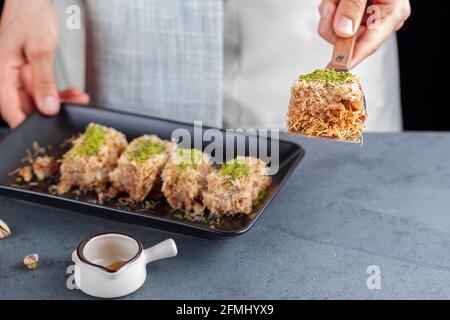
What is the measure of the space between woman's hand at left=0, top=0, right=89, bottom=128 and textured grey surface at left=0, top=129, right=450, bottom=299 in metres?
0.49

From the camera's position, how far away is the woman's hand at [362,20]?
1763 mm

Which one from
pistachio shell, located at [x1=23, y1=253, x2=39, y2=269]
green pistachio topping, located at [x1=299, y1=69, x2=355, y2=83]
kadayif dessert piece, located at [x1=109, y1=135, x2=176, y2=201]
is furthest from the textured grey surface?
Answer: green pistachio topping, located at [x1=299, y1=69, x2=355, y2=83]

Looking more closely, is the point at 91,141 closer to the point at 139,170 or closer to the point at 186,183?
the point at 139,170

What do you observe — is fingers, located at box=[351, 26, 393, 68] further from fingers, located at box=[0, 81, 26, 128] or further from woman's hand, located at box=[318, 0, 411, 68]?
fingers, located at box=[0, 81, 26, 128]

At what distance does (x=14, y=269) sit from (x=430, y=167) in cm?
124

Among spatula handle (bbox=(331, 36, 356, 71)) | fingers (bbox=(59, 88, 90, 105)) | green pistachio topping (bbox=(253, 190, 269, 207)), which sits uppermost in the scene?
spatula handle (bbox=(331, 36, 356, 71))

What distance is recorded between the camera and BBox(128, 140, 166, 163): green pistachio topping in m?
1.99

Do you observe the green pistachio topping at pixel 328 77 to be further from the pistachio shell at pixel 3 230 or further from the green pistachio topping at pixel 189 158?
the pistachio shell at pixel 3 230

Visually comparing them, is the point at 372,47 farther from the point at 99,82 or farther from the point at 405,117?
the point at 405,117

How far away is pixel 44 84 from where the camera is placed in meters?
2.34

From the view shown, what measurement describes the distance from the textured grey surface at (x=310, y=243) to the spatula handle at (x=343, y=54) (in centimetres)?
41

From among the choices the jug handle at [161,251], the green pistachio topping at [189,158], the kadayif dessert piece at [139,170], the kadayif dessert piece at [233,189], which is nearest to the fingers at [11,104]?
the kadayif dessert piece at [139,170]

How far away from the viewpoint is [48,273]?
1706mm

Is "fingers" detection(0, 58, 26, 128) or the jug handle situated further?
"fingers" detection(0, 58, 26, 128)
